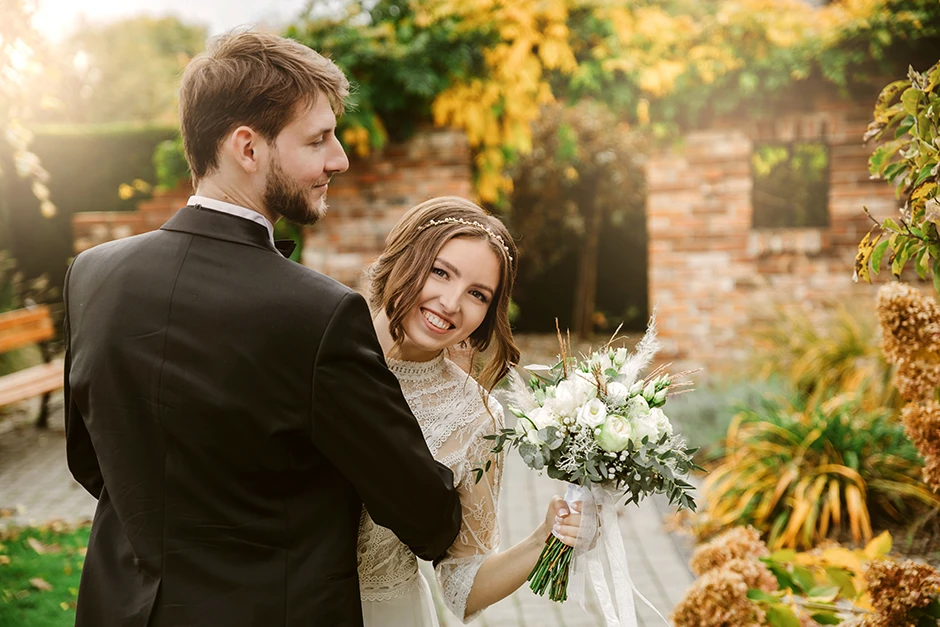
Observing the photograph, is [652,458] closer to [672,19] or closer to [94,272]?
[94,272]

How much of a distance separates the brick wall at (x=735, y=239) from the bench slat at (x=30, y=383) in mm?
5520

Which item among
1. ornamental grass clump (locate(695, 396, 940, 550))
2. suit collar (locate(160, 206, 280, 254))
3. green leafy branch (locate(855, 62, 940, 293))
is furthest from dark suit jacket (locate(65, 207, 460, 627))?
ornamental grass clump (locate(695, 396, 940, 550))

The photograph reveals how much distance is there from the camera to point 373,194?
726cm

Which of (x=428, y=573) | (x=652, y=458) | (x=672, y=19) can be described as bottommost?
(x=428, y=573)

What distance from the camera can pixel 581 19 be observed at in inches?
277

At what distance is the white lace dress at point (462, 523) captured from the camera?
2.03 metres

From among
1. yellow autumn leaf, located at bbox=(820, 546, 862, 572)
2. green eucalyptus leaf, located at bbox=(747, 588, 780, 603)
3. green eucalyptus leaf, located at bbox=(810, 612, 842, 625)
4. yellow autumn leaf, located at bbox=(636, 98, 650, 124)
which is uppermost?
yellow autumn leaf, located at bbox=(636, 98, 650, 124)

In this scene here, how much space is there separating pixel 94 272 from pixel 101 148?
10.8 m

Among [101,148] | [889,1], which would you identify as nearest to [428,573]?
[889,1]

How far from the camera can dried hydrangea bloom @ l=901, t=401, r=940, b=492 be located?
2225 mm

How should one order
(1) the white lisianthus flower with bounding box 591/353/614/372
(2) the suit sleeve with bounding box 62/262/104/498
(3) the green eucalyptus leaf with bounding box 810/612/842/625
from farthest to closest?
(3) the green eucalyptus leaf with bounding box 810/612/842/625, (1) the white lisianthus flower with bounding box 591/353/614/372, (2) the suit sleeve with bounding box 62/262/104/498

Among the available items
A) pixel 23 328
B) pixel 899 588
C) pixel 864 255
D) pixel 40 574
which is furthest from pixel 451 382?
pixel 23 328

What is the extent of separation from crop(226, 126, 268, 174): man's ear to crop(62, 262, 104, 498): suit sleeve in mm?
483

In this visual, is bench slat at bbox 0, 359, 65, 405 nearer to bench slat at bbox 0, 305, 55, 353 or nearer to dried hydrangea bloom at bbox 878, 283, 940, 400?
bench slat at bbox 0, 305, 55, 353
